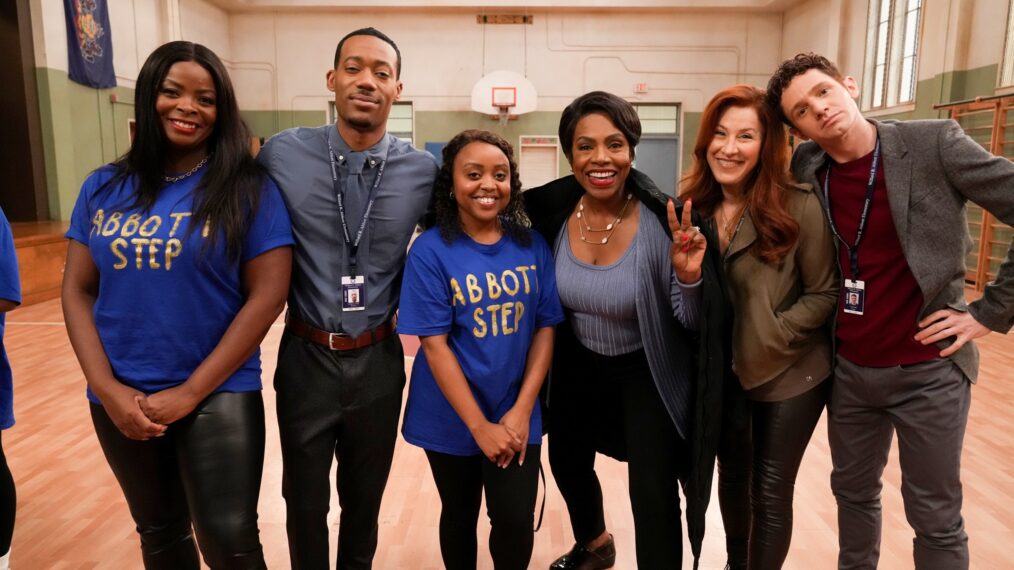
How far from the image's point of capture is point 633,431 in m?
1.76

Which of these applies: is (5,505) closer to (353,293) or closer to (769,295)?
(353,293)

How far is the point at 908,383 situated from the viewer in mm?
1641

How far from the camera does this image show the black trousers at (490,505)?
168 centimetres

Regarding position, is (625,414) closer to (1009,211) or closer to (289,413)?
(289,413)

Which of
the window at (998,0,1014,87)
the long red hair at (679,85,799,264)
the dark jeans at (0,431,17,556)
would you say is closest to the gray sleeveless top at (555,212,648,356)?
the long red hair at (679,85,799,264)

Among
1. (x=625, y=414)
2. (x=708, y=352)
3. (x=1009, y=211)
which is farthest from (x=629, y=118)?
(x=1009, y=211)

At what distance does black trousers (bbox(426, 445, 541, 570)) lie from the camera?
5.52ft

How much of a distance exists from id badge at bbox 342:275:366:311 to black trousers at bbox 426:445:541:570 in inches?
17.0

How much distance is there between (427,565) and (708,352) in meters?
1.31

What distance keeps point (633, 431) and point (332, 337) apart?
2.71ft

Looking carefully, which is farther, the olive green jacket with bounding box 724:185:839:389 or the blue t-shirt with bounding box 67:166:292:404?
the olive green jacket with bounding box 724:185:839:389

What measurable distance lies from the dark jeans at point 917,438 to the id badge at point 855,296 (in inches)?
5.7

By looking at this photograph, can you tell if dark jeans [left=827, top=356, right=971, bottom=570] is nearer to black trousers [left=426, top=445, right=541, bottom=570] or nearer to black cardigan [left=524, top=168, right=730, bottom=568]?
black cardigan [left=524, top=168, right=730, bottom=568]

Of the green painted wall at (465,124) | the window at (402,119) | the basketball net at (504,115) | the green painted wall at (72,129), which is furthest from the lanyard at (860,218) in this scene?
the window at (402,119)
